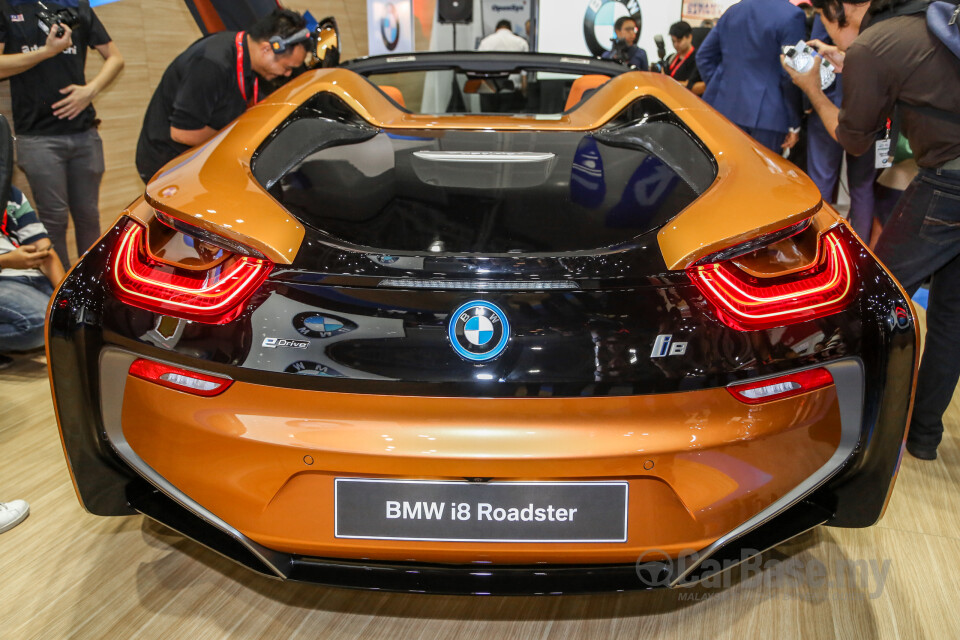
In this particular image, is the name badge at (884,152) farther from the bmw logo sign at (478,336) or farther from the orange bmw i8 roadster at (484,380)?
the bmw logo sign at (478,336)

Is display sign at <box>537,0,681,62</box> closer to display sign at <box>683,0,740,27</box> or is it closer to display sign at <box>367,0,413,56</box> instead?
display sign at <box>683,0,740,27</box>

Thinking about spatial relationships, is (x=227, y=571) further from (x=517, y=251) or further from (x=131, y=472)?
(x=517, y=251)

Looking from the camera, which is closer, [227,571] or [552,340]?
[552,340]

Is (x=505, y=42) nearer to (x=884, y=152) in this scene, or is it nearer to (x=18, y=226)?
(x=18, y=226)

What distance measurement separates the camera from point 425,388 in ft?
3.97

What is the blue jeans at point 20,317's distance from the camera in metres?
3.15

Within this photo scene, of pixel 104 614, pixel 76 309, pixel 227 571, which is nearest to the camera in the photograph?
pixel 76 309

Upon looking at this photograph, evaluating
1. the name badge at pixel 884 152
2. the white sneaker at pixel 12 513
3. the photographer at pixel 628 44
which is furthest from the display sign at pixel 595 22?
the white sneaker at pixel 12 513

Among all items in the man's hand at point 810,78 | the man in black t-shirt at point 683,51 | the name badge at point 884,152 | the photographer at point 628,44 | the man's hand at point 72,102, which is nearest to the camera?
the name badge at point 884,152

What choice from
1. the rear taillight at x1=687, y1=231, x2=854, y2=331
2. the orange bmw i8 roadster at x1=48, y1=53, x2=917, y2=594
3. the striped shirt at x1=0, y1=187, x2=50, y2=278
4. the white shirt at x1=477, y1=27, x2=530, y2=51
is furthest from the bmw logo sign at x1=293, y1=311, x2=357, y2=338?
the white shirt at x1=477, y1=27, x2=530, y2=51

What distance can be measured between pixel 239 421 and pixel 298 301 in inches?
8.6

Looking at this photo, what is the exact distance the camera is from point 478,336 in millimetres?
1210

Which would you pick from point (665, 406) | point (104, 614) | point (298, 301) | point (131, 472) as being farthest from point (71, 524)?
point (665, 406)

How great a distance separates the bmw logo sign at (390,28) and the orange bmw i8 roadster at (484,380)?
28.3ft
